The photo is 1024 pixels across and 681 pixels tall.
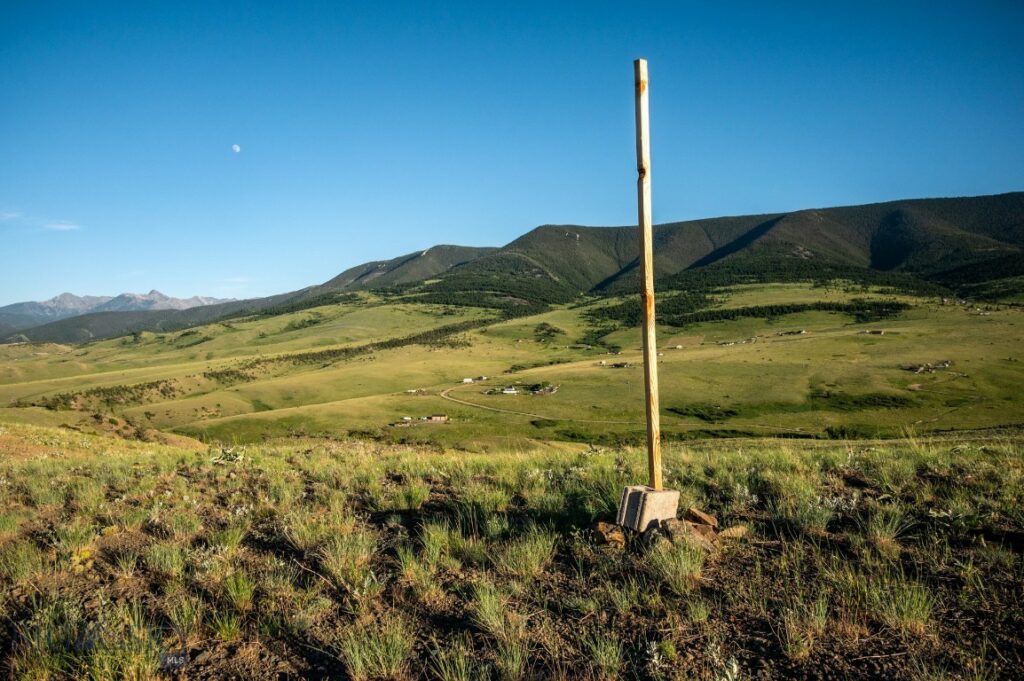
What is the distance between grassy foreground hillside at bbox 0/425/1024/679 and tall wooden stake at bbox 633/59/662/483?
132 centimetres

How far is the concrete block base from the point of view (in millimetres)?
7086

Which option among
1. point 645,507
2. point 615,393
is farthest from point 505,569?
point 615,393

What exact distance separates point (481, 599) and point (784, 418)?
86636 millimetres

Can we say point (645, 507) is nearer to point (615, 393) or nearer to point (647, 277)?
point (647, 277)

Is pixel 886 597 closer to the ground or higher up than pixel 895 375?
higher up

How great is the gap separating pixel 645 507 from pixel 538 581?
1789mm

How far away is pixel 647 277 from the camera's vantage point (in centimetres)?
752

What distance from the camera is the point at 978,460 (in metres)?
9.48

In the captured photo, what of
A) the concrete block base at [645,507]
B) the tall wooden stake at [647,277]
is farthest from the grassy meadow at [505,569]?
the tall wooden stake at [647,277]

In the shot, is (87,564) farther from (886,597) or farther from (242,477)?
(886,597)

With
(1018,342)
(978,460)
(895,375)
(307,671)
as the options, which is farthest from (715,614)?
(1018,342)

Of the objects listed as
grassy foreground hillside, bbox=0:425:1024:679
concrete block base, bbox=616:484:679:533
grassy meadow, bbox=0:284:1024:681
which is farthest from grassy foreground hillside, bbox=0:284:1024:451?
concrete block base, bbox=616:484:679:533

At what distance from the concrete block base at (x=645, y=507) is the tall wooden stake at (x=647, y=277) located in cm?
27

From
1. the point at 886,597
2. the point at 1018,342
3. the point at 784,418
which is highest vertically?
the point at 886,597
